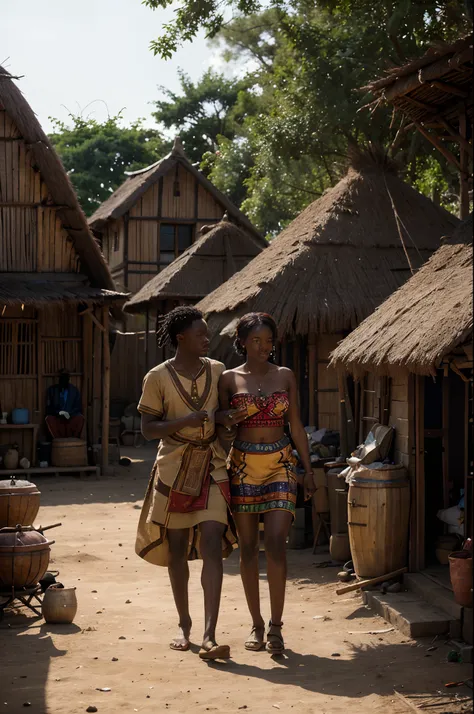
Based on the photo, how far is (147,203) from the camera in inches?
998

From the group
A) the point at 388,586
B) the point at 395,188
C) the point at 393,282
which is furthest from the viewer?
the point at 395,188

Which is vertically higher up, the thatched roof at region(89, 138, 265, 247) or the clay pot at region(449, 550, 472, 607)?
the thatched roof at region(89, 138, 265, 247)

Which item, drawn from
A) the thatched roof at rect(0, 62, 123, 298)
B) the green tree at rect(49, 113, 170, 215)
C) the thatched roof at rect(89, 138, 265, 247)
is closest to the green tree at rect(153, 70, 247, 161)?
the green tree at rect(49, 113, 170, 215)

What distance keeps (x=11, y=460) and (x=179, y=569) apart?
939 centimetres

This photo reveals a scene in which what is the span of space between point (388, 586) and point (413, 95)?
3.72 m

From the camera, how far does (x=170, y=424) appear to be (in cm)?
594

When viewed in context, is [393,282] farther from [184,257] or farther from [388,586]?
[184,257]

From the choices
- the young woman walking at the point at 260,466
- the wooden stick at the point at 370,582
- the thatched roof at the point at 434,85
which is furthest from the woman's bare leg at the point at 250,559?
the thatched roof at the point at 434,85

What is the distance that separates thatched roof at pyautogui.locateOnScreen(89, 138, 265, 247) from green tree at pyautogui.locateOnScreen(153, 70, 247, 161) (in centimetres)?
1218

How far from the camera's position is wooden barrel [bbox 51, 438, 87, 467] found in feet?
50.6

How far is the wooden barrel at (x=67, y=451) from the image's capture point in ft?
50.6

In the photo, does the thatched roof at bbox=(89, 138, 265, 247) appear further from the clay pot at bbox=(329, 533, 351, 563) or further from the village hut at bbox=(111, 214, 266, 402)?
the clay pot at bbox=(329, 533, 351, 563)

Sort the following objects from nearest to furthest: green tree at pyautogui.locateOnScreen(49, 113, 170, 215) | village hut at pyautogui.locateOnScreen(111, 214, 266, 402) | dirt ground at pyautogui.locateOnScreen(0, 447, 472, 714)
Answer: dirt ground at pyautogui.locateOnScreen(0, 447, 472, 714) < village hut at pyautogui.locateOnScreen(111, 214, 266, 402) < green tree at pyautogui.locateOnScreen(49, 113, 170, 215)

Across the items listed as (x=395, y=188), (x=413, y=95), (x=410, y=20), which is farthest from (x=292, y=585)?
(x=410, y=20)
